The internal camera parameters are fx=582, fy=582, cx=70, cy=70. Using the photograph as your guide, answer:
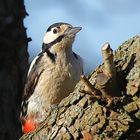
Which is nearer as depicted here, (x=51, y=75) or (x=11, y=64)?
(x=51, y=75)

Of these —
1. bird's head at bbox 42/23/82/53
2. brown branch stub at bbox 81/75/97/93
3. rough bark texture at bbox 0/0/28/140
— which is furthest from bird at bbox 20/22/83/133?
brown branch stub at bbox 81/75/97/93

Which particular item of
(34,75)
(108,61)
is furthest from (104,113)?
(34,75)

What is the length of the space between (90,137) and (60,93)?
2.20 m

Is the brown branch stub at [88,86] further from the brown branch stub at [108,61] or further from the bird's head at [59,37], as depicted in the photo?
the bird's head at [59,37]

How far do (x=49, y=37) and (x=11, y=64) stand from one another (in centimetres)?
90

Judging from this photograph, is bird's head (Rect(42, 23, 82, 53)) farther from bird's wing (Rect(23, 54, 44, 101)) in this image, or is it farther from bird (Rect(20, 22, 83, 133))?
bird's wing (Rect(23, 54, 44, 101))

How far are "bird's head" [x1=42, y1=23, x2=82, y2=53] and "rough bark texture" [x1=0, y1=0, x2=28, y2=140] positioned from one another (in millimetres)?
761

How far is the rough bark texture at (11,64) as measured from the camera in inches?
256

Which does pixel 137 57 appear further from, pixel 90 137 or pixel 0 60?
pixel 0 60

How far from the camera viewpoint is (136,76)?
3.21 meters

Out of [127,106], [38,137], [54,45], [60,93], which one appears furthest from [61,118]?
[54,45]

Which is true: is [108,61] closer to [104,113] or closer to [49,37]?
[104,113]

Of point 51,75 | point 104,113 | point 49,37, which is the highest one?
point 49,37

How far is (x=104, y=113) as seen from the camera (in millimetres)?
3154
